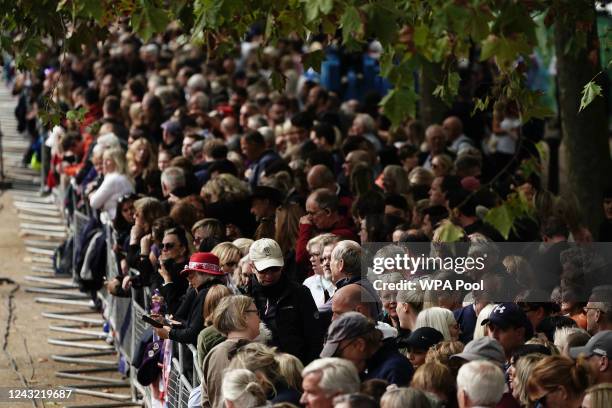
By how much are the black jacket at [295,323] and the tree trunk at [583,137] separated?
21.1 feet

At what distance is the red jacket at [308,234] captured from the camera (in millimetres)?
12719

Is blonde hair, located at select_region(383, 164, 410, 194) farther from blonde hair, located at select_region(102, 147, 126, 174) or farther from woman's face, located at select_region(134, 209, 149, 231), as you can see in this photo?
blonde hair, located at select_region(102, 147, 126, 174)

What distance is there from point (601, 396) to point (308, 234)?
5.44 meters

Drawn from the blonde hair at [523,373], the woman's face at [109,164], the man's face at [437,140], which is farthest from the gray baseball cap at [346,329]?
the man's face at [437,140]

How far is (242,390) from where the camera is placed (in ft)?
26.6

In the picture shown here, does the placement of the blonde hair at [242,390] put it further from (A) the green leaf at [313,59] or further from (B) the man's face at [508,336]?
(A) the green leaf at [313,59]

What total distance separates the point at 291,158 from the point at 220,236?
4.83 meters

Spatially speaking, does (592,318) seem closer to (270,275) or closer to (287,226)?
(270,275)

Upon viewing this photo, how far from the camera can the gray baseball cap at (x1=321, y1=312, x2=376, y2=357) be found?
873 centimetres

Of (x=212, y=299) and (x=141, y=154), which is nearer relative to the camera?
(x=212, y=299)

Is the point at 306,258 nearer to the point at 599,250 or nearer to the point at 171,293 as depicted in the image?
the point at 171,293

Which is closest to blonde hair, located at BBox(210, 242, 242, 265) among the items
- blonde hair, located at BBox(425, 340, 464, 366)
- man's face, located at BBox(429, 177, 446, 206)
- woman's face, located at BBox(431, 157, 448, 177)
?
man's face, located at BBox(429, 177, 446, 206)

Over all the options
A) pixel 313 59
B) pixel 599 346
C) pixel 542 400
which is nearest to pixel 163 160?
pixel 313 59

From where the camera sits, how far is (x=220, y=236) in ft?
41.8
